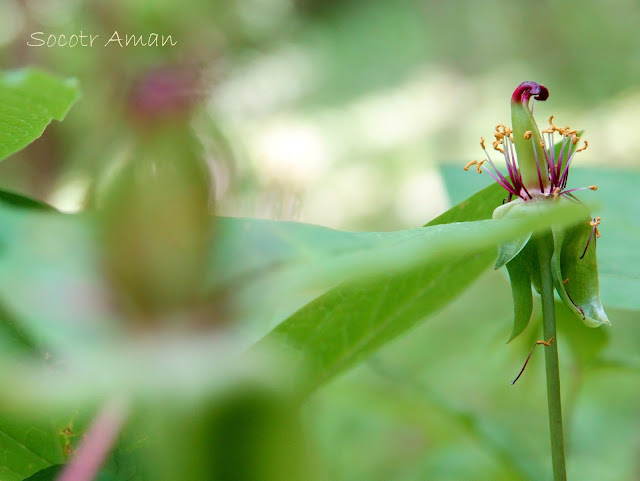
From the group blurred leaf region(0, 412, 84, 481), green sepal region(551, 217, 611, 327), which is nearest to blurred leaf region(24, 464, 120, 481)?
blurred leaf region(0, 412, 84, 481)

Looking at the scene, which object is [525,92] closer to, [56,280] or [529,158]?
[529,158]

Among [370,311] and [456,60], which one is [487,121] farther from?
[370,311]

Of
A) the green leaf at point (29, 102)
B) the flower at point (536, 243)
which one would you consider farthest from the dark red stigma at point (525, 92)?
the green leaf at point (29, 102)

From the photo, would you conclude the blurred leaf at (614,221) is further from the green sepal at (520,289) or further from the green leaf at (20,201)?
the green leaf at (20,201)

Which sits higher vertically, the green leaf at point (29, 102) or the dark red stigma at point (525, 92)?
the dark red stigma at point (525, 92)

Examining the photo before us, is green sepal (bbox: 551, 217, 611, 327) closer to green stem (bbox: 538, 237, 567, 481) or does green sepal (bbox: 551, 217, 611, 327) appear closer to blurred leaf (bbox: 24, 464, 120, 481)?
green stem (bbox: 538, 237, 567, 481)

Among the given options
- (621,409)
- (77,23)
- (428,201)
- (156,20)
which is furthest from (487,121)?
(621,409)
